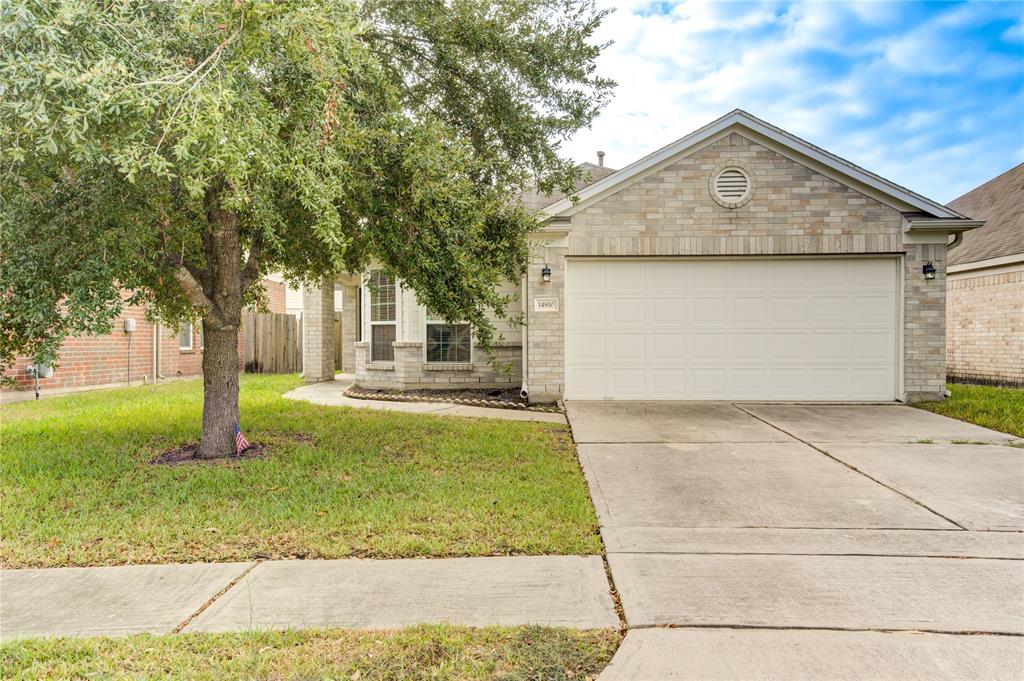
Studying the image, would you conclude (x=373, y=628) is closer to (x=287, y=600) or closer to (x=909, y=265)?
(x=287, y=600)

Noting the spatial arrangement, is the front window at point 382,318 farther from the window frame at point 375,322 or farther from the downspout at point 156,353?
the downspout at point 156,353

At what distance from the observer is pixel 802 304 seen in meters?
9.66

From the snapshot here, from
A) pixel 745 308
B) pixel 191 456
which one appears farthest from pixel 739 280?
pixel 191 456

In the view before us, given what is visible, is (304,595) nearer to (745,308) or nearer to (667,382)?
(667,382)

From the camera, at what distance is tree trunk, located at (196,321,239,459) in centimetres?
607

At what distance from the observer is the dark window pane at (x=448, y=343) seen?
11195mm

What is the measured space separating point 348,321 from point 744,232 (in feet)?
34.8

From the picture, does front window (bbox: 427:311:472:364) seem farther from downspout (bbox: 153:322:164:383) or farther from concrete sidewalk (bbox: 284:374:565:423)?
downspout (bbox: 153:322:164:383)

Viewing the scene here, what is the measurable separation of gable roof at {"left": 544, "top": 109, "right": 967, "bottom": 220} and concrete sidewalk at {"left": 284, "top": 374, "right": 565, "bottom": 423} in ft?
11.0

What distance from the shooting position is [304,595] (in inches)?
120

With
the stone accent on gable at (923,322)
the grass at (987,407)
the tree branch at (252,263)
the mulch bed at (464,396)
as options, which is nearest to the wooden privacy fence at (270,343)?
the mulch bed at (464,396)

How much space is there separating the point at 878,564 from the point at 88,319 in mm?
5584

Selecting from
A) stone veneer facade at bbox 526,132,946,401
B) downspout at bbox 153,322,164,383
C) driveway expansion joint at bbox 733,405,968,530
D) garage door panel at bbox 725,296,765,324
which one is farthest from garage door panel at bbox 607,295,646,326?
downspout at bbox 153,322,164,383

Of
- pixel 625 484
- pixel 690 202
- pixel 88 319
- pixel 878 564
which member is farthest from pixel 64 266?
pixel 690 202
